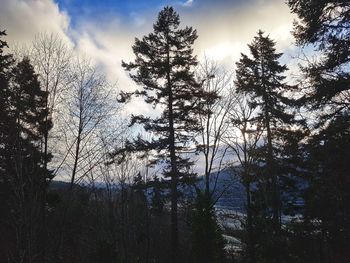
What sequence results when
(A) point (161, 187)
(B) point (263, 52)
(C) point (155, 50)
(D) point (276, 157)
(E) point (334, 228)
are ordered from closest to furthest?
1. (E) point (334, 228)
2. (A) point (161, 187)
3. (C) point (155, 50)
4. (D) point (276, 157)
5. (B) point (263, 52)

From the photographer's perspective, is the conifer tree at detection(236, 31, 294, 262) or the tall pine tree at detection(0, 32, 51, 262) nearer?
the tall pine tree at detection(0, 32, 51, 262)

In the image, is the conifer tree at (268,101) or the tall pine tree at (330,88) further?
the conifer tree at (268,101)

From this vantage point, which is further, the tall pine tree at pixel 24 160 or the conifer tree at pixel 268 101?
the conifer tree at pixel 268 101

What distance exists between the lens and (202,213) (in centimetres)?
1577

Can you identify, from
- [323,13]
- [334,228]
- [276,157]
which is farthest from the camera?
[276,157]

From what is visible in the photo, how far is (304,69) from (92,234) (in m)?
22.4

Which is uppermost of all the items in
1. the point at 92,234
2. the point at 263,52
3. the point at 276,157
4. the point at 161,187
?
the point at 263,52

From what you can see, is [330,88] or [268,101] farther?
[268,101]

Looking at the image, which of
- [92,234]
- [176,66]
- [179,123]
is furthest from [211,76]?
[92,234]

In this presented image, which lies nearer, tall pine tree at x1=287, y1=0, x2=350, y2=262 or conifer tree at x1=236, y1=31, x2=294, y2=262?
tall pine tree at x1=287, y1=0, x2=350, y2=262

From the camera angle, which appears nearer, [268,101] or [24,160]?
[24,160]

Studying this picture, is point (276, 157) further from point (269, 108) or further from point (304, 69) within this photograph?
point (304, 69)

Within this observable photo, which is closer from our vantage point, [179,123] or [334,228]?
[334,228]

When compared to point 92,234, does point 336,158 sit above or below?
above
